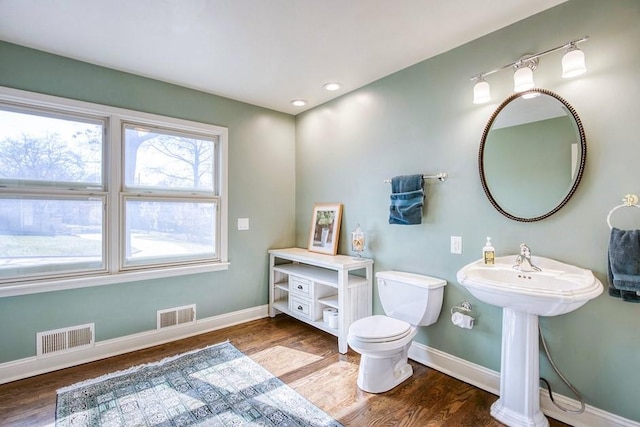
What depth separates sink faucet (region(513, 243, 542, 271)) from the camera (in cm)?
183

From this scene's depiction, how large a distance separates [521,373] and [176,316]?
2.80 metres

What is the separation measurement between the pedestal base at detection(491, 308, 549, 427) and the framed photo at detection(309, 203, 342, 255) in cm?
171

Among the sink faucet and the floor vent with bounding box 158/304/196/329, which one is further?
the floor vent with bounding box 158/304/196/329

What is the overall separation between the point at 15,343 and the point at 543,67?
13.2 feet

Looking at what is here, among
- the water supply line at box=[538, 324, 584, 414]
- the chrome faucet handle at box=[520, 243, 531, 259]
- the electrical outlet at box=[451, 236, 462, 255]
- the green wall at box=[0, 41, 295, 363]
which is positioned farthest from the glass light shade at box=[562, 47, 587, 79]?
the green wall at box=[0, 41, 295, 363]

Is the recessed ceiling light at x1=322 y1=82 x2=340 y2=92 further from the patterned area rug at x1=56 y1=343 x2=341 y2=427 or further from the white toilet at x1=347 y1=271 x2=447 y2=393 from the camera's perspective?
the patterned area rug at x1=56 y1=343 x2=341 y2=427

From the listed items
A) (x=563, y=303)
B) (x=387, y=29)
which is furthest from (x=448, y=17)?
(x=563, y=303)

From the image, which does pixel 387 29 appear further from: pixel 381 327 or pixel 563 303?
pixel 381 327

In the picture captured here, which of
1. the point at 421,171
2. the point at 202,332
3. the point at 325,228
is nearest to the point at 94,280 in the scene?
the point at 202,332

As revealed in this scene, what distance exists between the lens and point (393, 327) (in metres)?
2.17

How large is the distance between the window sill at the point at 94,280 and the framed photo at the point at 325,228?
1.04 metres

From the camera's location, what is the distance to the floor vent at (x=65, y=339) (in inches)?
92.2

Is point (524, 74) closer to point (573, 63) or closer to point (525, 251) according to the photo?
point (573, 63)

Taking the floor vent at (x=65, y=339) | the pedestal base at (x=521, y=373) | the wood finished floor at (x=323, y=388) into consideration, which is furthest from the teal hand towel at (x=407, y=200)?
the floor vent at (x=65, y=339)
